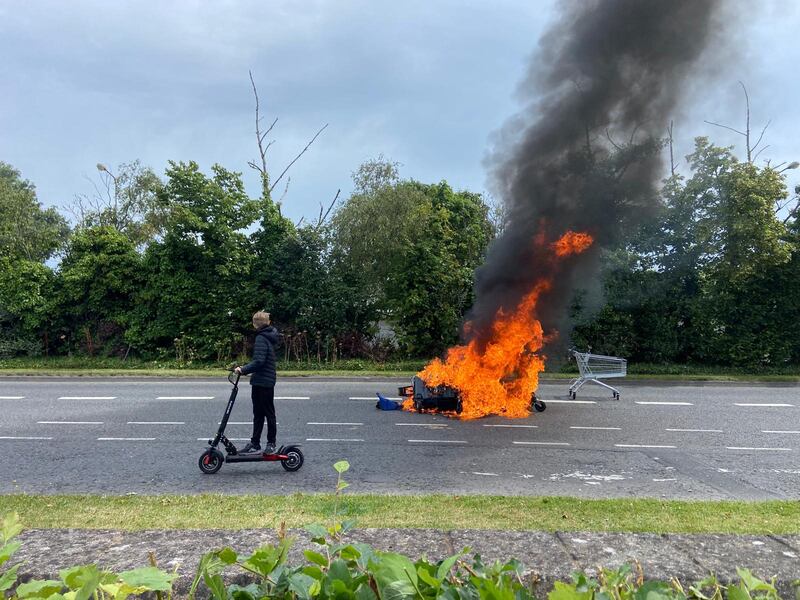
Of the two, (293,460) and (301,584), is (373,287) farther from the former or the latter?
(301,584)

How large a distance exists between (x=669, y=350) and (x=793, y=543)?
18.9 m

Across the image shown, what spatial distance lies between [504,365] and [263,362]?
229 inches

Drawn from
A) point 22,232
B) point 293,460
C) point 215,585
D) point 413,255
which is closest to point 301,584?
point 215,585

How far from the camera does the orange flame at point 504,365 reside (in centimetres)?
1114

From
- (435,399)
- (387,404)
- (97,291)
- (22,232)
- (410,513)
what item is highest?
(22,232)

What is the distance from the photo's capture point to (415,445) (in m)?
8.52

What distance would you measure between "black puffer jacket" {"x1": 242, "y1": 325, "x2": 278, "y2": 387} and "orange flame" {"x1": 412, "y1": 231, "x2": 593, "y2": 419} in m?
4.54

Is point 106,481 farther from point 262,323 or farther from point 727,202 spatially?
Result: point 727,202

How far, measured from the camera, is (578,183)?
12.9 metres

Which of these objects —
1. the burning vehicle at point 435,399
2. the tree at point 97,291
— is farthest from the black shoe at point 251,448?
the tree at point 97,291

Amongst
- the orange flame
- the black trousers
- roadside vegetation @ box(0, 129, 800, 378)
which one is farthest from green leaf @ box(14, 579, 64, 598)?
roadside vegetation @ box(0, 129, 800, 378)

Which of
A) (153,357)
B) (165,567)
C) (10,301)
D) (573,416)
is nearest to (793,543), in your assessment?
(165,567)

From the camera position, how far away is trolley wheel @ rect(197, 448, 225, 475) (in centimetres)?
697

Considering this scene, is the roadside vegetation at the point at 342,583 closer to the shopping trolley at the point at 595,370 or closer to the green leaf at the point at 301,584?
the green leaf at the point at 301,584
